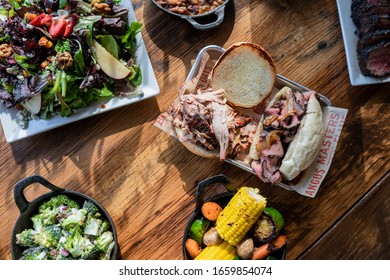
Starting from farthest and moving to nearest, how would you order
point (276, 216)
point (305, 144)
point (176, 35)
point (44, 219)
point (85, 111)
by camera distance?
point (176, 35)
point (85, 111)
point (44, 219)
point (276, 216)
point (305, 144)

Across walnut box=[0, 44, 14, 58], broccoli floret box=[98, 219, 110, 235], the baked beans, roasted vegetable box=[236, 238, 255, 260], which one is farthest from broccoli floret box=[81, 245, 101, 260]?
the baked beans

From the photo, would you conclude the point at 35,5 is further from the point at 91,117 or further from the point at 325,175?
the point at 325,175

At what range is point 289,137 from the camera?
9.91 feet

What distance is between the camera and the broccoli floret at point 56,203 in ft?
10.5

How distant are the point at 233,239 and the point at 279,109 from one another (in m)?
0.83

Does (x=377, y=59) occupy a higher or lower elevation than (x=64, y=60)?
higher

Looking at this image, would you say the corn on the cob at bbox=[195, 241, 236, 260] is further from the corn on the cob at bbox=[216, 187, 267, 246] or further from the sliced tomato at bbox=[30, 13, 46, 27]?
the sliced tomato at bbox=[30, 13, 46, 27]

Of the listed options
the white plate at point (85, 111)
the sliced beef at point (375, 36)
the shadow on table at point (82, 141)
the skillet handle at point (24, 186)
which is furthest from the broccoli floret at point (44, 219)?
the sliced beef at point (375, 36)

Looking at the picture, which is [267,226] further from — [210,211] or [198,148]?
[198,148]

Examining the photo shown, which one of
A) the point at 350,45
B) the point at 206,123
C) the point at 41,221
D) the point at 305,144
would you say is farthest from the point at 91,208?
the point at 350,45

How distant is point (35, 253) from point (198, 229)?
1.03 m

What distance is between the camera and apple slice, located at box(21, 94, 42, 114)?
3240 millimetres

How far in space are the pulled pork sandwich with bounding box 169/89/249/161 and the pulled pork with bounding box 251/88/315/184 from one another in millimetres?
198
